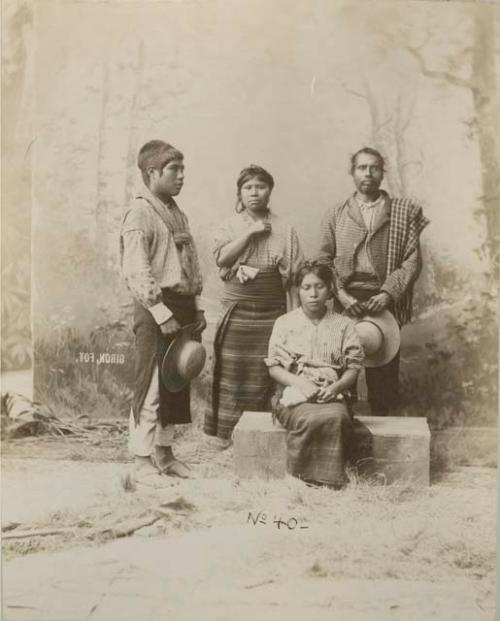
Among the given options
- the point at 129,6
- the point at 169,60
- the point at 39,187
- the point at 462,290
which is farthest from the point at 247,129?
the point at 462,290

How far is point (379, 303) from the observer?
285 cm

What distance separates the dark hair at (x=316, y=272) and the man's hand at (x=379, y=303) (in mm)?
161

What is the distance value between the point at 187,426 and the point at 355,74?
4.89ft

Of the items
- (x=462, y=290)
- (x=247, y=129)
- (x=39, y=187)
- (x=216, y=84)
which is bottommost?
(x=462, y=290)

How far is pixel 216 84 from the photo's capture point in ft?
9.37

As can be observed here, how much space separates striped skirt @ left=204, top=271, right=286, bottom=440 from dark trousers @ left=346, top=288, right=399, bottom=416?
386mm

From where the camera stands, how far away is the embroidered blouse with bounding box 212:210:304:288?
9.39ft

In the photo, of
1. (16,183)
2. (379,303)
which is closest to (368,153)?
(379,303)

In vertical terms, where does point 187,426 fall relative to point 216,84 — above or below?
below

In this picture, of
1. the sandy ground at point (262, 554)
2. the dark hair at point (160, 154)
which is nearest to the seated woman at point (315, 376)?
the sandy ground at point (262, 554)

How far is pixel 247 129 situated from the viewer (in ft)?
9.34

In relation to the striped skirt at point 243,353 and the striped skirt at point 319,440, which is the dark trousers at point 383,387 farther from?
the striped skirt at point 243,353

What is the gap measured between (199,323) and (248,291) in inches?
8.9

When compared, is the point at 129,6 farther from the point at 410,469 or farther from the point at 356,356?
the point at 410,469
